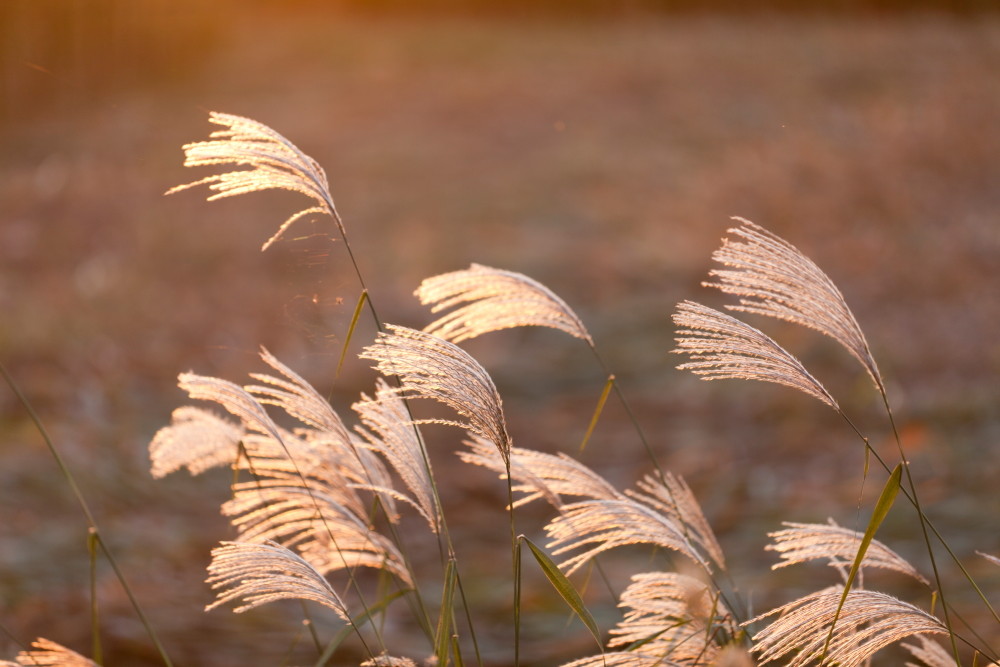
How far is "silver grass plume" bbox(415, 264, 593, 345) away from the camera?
5.05ft

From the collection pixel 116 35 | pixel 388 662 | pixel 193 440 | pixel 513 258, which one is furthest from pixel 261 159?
pixel 116 35

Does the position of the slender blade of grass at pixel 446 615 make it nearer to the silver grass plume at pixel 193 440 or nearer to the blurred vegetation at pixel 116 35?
the silver grass plume at pixel 193 440

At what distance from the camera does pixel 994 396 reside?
454 centimetres

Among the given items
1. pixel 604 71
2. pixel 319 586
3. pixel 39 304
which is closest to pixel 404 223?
pixel 39 304

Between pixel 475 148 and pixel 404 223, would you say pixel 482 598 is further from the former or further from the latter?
pixel 475 148

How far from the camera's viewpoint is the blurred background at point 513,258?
3.48 m

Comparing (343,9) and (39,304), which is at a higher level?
(343,9)

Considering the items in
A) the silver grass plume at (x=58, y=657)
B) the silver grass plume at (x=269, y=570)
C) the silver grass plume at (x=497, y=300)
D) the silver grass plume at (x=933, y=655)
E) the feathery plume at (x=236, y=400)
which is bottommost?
the silver grass plume at (x=933, y=655)

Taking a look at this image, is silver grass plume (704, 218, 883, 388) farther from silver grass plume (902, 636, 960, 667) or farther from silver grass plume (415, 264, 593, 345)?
silver grass plume (902, 636, 960, 667)

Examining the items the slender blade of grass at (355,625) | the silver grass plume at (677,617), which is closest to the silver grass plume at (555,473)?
the silver grass plume at (677,617)

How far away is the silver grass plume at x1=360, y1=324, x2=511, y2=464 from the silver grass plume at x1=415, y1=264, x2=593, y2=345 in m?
0.19

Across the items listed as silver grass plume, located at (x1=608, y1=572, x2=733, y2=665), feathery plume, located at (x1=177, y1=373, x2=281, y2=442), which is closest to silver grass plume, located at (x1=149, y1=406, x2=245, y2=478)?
feathery plume, located at (x1=177, y1=373, x2=281, y2=442)

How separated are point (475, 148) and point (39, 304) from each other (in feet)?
21.0

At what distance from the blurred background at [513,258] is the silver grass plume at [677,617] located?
31.0 inches
